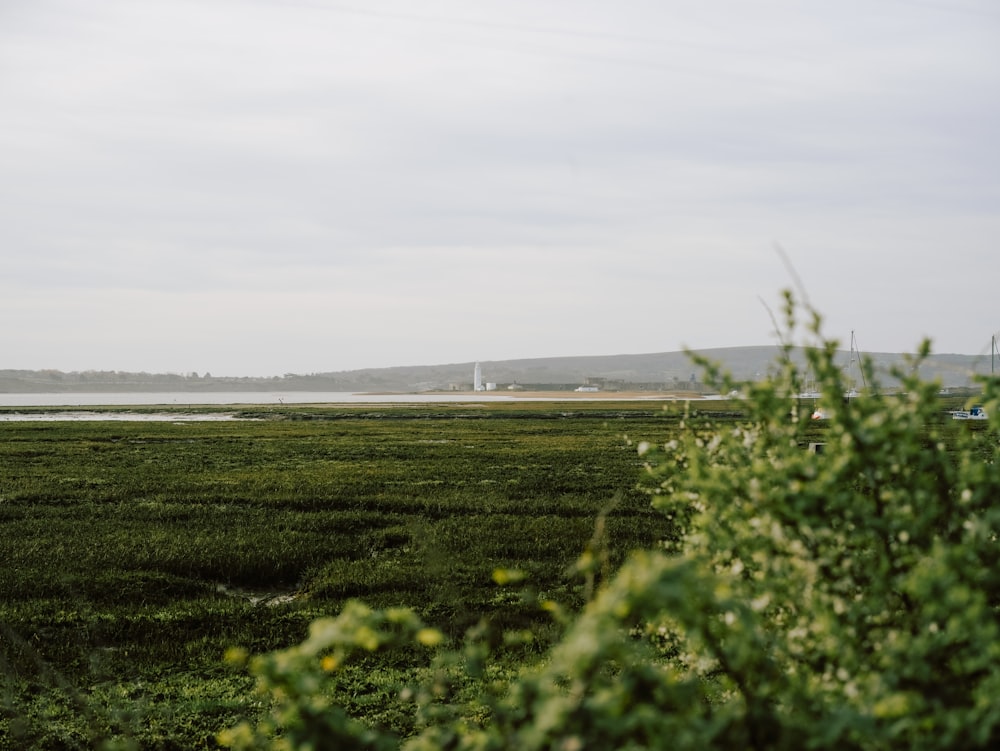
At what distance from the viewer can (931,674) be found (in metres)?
3.17

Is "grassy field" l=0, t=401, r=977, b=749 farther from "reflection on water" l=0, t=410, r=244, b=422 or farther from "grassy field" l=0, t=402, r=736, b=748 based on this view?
"reflection on water" l=0, t=410, r=244, b=422

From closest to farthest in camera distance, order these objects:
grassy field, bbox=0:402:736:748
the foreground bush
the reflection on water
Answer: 1. the foreground bush
2. grassy field, bbox=0:402:736:748
3. the reflection on water

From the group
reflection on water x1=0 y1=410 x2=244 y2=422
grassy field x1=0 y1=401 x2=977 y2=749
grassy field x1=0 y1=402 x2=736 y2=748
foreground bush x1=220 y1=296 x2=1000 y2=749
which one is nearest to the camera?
foreground bush x1=220 y1=296 x2=1000 y2=749

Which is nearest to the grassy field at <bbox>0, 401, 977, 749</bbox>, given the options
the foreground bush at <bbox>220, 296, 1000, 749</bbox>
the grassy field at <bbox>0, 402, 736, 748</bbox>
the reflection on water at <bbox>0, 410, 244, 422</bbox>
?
the grassy field at <bbox>0, 402, 736, 748</bbox>

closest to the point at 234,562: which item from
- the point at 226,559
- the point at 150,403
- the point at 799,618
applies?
the point at 226,559

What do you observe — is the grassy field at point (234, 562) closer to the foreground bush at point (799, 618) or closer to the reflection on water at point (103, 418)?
the foreground bush at point (799, 618)

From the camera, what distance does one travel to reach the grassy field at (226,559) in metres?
9.27

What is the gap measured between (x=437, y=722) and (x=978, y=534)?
6.52 metres

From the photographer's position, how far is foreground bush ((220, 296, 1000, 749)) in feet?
8.87

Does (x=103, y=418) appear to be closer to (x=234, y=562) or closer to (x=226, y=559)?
(x=226, y=559)

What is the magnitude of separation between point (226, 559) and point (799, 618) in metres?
14.2

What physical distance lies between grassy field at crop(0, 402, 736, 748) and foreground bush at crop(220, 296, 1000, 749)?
0.68 meters

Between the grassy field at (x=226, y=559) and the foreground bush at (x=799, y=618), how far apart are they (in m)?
0.68

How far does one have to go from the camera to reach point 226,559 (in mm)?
16047
